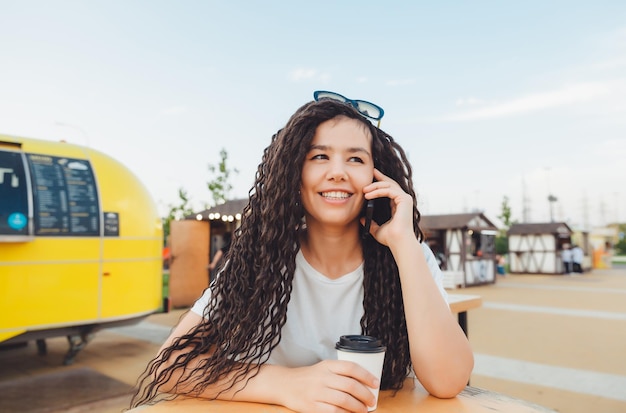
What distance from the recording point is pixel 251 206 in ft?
5.74

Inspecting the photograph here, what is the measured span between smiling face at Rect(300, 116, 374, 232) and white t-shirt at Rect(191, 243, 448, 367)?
20 centimetres

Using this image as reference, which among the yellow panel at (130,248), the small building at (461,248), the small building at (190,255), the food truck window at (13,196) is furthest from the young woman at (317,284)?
the small building at (461,248)

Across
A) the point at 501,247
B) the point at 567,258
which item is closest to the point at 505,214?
the point at 501,247

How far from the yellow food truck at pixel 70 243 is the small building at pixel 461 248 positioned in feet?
40.0

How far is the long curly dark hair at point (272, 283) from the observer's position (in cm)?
144

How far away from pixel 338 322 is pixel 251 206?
538 millimetres

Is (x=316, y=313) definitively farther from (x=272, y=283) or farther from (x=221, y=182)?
(x=221, y=182)

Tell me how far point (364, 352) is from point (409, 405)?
294 mm

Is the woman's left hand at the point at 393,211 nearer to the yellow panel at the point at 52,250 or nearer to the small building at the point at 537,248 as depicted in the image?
the yellow panel at the point at 52,250

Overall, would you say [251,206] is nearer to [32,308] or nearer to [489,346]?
[32,308]

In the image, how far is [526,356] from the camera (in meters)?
6.00

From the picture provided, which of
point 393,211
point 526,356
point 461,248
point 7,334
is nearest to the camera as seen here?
point 393,211

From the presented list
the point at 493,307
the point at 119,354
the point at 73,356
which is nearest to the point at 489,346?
the point at 493,307

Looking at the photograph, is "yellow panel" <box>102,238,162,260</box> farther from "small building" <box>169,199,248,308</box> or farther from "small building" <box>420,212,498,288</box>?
"small building" <box>420,212,498,288</box>
